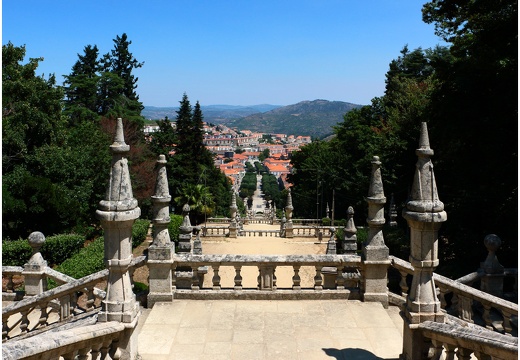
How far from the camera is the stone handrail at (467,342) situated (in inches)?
177

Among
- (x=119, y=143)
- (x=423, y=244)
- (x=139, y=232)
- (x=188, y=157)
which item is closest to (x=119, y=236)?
(x=119, y=143)

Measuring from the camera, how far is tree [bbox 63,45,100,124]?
1704 inches

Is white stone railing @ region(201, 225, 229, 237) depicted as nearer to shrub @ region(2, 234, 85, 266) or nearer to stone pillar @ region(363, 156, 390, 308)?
shrub @ region(2, 234, 85, 266)

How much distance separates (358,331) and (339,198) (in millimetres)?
37256

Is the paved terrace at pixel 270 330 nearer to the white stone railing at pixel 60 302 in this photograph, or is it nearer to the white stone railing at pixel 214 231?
the white stone railing at pixel 60 302

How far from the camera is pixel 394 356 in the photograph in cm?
662

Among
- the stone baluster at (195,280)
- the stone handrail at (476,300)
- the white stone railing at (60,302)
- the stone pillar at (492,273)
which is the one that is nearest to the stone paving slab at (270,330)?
the stone baluster at (195,280)

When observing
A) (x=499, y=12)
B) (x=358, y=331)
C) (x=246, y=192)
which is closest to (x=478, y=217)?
(x=499, y=12)

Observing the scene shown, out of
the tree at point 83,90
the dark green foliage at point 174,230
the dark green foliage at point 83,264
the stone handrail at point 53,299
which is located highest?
the tree at point 83,90

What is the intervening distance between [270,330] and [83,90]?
4431 cm

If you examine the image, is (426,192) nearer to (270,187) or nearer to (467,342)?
(467,342)

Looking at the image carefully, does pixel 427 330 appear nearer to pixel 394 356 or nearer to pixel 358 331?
pixel 394 356

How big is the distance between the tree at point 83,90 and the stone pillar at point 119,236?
39703 millimetres

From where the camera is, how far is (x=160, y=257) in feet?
28.2
